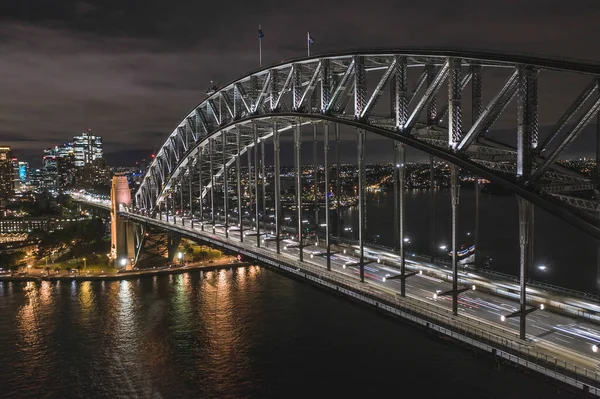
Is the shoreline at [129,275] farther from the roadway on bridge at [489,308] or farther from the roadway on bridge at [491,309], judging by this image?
the roadway on bridge at [491,309]

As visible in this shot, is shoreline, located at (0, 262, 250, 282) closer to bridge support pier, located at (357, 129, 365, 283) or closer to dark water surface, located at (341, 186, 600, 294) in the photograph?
dark water surface, located at (341, 186, 600, 294)

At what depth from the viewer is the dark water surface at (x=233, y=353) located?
26969 mm

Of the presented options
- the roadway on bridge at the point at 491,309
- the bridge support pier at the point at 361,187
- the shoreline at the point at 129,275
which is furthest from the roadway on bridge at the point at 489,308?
the shoreline at the point at 129,275

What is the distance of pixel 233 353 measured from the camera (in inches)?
1261

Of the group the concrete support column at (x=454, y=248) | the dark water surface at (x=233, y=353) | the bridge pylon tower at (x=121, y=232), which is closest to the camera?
the concrete support column at (x=454, y=248)

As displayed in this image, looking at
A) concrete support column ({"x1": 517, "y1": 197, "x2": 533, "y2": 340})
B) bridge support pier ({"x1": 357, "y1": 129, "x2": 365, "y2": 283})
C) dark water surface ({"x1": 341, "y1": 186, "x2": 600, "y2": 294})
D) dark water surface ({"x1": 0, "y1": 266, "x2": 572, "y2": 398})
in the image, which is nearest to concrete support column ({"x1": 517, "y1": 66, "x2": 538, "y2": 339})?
concrete support column ({"x1": 517, "y1": 197, "x2": 533, "y2": 340})

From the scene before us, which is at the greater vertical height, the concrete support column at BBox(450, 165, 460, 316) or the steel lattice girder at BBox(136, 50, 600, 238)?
the steel lattice girder at BBox(136, 50, 600, 238)

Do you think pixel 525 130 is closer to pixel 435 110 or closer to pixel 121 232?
pixel 435 110

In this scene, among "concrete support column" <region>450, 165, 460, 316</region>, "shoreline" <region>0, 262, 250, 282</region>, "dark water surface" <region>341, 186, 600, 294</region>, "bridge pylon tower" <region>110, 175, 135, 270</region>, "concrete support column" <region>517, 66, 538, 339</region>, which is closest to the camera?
"concrete support column" <region>517, 66, 538, 339</region>

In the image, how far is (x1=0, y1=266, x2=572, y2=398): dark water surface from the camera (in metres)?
27.0

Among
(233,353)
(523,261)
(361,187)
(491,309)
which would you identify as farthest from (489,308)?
(233,353)

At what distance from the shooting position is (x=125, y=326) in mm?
39219

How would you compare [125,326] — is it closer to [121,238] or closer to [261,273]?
[261,273]

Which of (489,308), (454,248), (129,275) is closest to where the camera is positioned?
(454,248)
